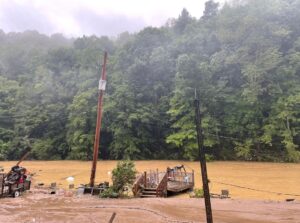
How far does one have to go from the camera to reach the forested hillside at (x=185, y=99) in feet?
114

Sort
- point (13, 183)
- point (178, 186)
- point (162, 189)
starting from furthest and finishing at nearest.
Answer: point (178, 186) → point (162, 189) → point (13, 183)

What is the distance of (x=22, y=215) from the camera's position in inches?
437

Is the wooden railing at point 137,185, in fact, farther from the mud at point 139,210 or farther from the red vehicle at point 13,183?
the red vehicle at point 13,183

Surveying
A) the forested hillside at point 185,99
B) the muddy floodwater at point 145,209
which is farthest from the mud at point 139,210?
the forested hillside at point 185,99

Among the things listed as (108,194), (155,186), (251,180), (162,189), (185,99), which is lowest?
(108,194)

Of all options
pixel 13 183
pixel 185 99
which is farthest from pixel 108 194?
pixel 185 99

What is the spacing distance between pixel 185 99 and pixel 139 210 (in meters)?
27.2

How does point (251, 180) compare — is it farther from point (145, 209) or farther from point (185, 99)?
point (185, 99)

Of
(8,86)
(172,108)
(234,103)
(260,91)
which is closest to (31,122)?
(8,86)

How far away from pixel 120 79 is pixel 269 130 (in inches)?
845

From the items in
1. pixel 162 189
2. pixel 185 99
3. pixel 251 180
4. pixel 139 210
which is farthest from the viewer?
pixel 185 99

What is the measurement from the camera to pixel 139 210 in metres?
11.6

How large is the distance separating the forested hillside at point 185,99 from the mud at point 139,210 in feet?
73.1

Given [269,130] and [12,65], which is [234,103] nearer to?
[269,130]
